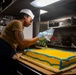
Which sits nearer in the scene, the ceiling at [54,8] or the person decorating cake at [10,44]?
the person decorating cake at [10,44]

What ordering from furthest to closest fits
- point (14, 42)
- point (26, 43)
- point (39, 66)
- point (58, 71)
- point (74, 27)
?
1. point (74, 27)
2. point (14, 42)
3. point (26, 43)
4. point (39, 66)
5. point (58, 71)

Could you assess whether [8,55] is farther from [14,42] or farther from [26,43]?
[26,43]

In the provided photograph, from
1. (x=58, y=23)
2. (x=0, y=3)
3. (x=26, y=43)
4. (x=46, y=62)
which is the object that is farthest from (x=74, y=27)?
(x=0, y=3)

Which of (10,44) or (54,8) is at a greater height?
(54,8)

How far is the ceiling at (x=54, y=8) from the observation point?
179cm

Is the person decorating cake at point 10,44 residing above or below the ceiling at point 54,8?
below

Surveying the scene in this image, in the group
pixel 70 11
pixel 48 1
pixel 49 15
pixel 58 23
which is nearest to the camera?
pixel 48 1

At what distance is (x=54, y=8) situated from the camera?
2113mm

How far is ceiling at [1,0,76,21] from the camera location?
1.79 meters

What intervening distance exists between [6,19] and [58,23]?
1.20 meters

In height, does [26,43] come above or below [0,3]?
below

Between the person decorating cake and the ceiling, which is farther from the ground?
the ceiling

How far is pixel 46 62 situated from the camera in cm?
106

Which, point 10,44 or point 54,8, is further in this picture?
point 54,8
